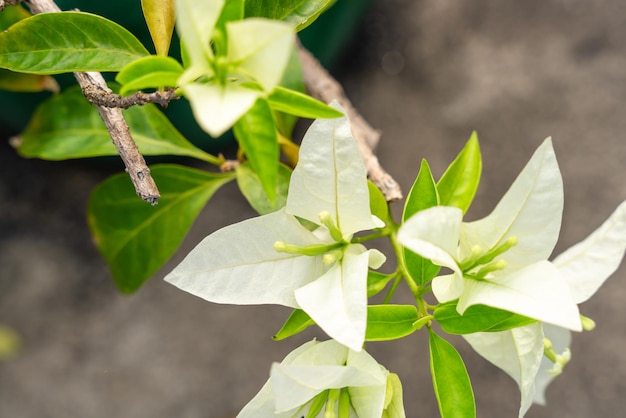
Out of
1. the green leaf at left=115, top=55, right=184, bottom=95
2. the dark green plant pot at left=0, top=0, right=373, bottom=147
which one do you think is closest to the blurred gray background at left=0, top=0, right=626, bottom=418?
the dark green plant pot at left=0, top=0, right=373, bottom=147

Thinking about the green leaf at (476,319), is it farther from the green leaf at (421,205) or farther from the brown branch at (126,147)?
the brown branch at (126,147)

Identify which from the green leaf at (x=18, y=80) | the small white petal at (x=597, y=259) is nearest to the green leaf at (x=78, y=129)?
the green leaf at (x=18, y=80)

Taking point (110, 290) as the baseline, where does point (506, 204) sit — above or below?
above

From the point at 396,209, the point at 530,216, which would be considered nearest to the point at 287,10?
the point at 530,216

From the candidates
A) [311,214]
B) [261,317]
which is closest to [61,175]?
[261,317]

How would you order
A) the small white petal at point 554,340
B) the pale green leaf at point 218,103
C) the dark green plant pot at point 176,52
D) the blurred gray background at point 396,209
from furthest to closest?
1. the blurred gray background at point 396,209
2. the dark green plant pot at point 176,52
3. the small white petal at point 554,340
4. the pale green leaf at point 218,103

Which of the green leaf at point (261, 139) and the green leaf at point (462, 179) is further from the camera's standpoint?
the green leaf at point (462, 179)

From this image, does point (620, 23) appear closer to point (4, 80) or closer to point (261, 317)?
point (261, 317)
